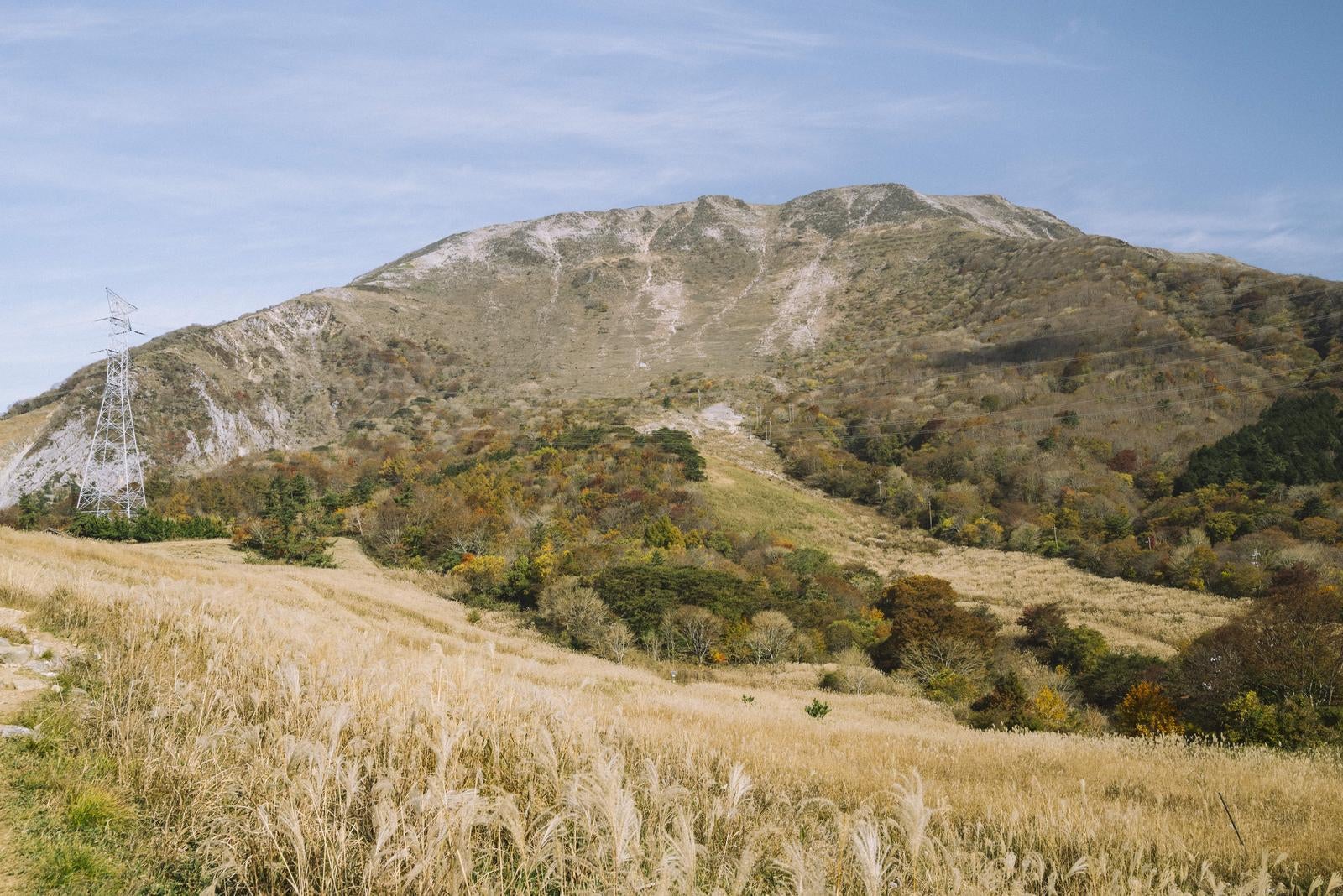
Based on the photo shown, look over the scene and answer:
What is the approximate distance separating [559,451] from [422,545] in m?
21.8

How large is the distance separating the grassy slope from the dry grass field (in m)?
40.3

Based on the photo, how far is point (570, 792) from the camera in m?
3.75

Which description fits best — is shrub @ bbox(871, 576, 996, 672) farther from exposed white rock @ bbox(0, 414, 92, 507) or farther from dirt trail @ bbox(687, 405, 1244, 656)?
exposed white rock @ bbox(0, 414, 92, 507)

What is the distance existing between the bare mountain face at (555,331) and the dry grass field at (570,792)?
101m

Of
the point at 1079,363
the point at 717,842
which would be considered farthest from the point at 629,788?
the point at 1079,363

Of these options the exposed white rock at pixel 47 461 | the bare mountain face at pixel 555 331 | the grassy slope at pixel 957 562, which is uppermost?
the bare mountain face at pixel 555 331

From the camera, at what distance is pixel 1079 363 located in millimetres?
108812

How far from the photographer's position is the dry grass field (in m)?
3.55

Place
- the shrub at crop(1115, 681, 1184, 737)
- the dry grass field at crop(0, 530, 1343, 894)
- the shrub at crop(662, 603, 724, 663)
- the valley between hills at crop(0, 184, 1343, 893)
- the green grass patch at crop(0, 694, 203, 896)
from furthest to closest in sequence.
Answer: the shrub at crop(662, 603, 724, 663) → the shrub at crop(1115, 681, 1184, 737) → the valley between hills at crop(0, 184, 1343, 893) → the green grass patch at crop(0, 694, 203, 896) → the dry grass field at crop(0, 530, 1343, 894)

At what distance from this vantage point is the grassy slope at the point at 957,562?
151 feet

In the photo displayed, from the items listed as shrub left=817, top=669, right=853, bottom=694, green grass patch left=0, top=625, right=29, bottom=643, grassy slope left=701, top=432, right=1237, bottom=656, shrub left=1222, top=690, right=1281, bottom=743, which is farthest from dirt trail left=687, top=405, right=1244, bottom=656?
green grass patch left=0, top=625, right=29, bottom=643

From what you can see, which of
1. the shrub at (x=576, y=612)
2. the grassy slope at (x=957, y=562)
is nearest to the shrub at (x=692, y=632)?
the shrub at (x=576, y=612)

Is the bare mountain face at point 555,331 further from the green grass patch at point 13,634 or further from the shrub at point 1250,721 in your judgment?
the shrub at point 1250,721

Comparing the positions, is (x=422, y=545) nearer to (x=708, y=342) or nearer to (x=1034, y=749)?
(x=1034, y=749)
